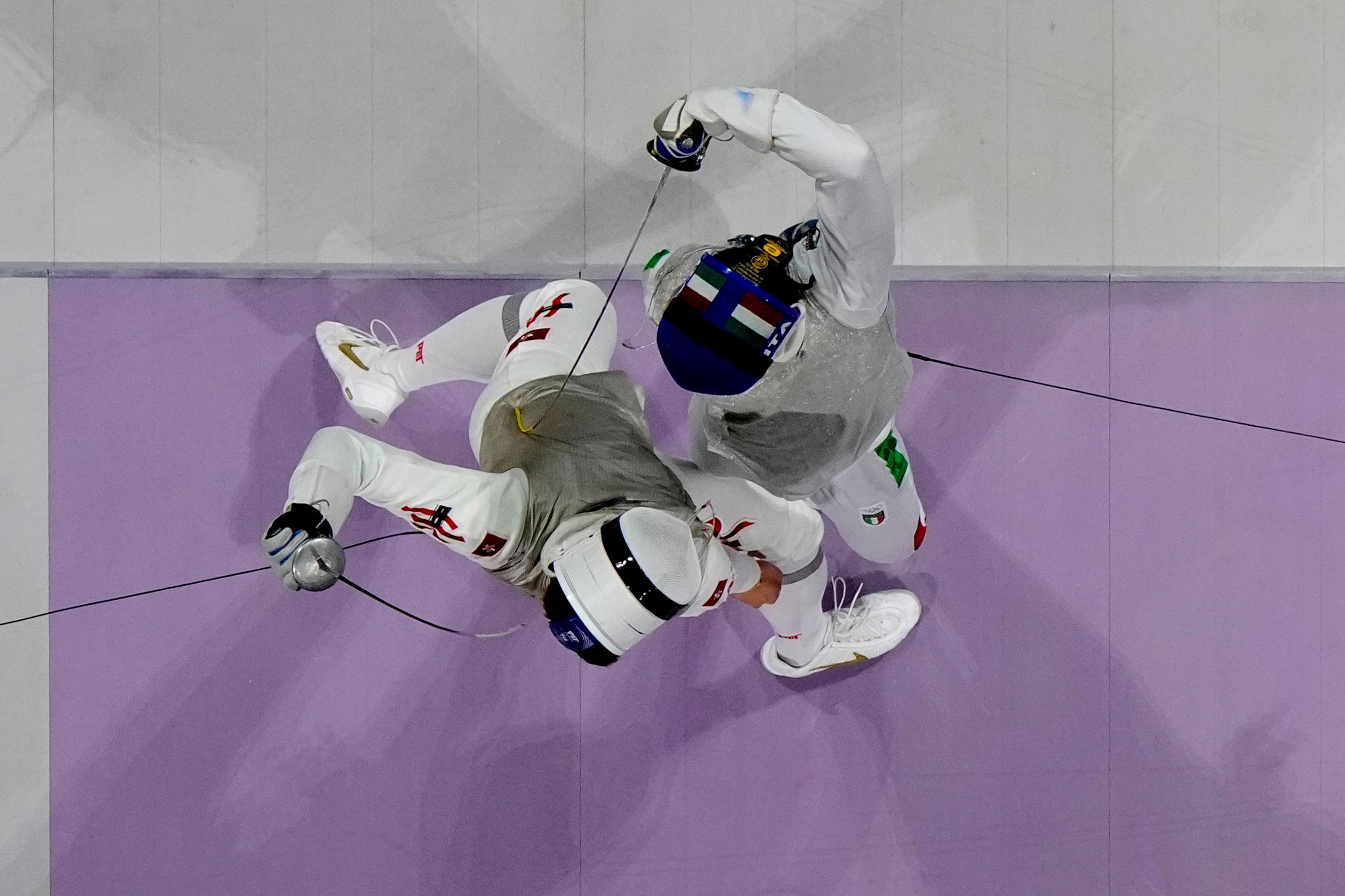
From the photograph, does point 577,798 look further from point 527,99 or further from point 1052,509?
point 527,99

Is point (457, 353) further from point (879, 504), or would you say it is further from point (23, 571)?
point (23, 571)

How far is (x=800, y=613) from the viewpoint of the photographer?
6.42 ft

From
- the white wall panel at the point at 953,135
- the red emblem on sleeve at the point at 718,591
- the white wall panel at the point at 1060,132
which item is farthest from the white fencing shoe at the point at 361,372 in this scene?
the white wall panel at the point at 1060,132

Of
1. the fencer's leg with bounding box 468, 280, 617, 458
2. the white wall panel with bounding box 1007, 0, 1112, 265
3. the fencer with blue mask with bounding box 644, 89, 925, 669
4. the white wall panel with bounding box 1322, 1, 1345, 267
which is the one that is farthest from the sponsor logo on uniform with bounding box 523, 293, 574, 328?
the white wall panel with bounding box 1322, 1, 1345, 267

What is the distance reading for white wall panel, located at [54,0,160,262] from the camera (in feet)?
6.89

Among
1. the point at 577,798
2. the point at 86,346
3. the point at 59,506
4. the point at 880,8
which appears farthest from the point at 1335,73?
the point at 59,506

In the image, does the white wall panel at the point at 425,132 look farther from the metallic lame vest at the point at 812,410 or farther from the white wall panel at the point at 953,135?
the white wall panel at the point at 953,135

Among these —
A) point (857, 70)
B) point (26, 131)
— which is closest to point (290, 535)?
point (26, 131)

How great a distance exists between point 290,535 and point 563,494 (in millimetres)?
368

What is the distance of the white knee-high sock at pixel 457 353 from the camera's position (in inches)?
72.2

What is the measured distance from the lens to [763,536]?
1775mm

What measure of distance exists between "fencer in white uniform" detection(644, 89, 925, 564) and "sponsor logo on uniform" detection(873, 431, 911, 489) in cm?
17

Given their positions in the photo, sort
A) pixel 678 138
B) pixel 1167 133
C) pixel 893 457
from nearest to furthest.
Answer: pixel 678 138 < pixel 893 457 < pixel 1167 133

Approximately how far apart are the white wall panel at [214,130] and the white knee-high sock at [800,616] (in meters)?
1.31
